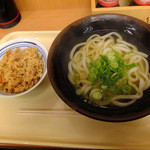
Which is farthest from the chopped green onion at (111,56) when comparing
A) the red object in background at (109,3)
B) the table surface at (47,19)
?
the table surface at (47,19)

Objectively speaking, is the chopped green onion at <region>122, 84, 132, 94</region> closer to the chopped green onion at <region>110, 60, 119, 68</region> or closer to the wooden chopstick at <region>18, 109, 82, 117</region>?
the chopped green onion at <region>110, 60, 119, 68</region>

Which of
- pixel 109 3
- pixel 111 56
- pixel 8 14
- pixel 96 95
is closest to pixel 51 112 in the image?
pixel 96 95

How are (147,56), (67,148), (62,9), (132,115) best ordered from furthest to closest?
(62,9) < (147,56) < (67,148) < (132,115)

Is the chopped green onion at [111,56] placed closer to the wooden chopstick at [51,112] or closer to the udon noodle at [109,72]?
the udon noodle at [109,72]

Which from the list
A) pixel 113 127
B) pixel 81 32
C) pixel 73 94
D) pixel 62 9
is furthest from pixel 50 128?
pixel 62 9

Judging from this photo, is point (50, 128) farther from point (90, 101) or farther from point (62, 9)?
point (62, 9)

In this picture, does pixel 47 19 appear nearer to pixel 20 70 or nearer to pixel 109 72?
pixel 20 70
